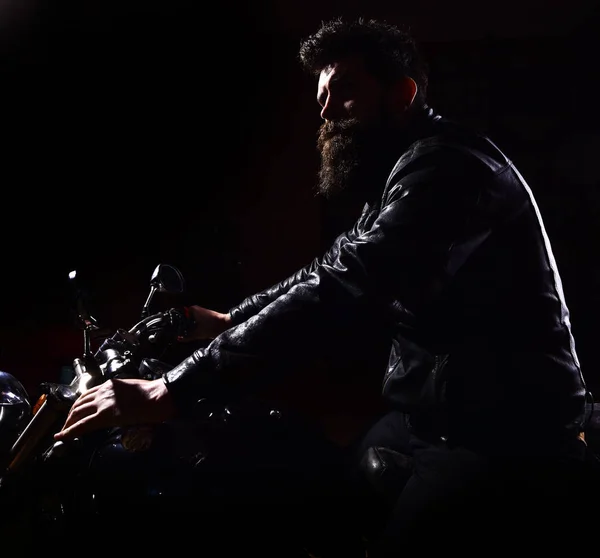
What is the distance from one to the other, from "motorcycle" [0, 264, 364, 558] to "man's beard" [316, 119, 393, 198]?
2.76ft

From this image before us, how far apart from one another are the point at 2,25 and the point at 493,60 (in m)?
4.58

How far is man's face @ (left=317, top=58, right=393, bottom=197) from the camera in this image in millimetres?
1604

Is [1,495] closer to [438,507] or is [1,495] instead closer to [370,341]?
[438,507]

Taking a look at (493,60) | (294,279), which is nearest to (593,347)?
(493,60)

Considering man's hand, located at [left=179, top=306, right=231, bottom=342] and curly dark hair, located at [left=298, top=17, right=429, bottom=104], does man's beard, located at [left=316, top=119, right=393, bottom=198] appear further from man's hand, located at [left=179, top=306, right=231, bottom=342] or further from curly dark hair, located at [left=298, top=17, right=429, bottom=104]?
man's hand, located at [left=179, top=306, right=231, bottom=342]

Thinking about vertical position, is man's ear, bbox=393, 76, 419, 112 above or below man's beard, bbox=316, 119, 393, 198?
above

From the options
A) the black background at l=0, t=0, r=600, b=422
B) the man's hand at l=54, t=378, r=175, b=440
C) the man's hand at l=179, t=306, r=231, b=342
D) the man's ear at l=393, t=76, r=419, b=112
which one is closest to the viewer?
the man's hand at l=54, t=378, r=175, b=440

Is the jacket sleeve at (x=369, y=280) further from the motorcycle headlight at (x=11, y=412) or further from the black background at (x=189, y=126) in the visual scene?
the black background at (x=189, y=126)

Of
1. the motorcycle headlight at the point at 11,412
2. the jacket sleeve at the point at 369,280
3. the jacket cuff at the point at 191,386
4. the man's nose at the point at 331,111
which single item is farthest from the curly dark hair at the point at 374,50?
the motorcycle headlight at the point at 11,412

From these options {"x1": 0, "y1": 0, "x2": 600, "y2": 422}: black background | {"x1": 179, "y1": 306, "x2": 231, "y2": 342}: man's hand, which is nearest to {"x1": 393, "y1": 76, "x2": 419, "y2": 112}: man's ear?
{"x1": 179, "y1": 306, "x2": 231, "y2": 342}: man's hand

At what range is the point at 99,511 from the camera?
46.4 inches

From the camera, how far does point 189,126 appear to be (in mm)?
5023

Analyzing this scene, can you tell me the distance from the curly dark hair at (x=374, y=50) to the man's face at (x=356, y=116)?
1.3 inches

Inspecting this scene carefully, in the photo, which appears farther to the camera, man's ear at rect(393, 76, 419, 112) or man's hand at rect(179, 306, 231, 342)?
man's hand at rect(179, 306, 231, 342)
